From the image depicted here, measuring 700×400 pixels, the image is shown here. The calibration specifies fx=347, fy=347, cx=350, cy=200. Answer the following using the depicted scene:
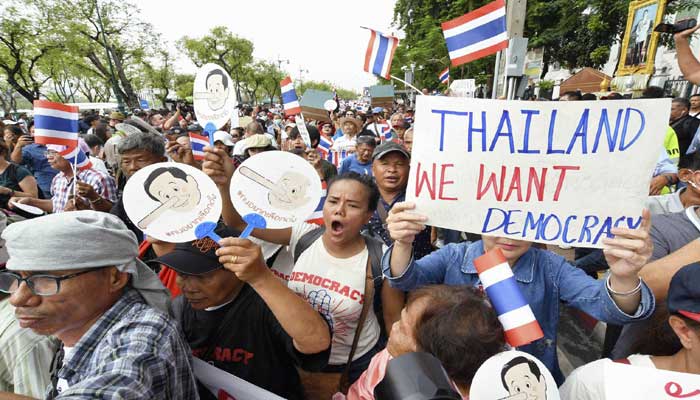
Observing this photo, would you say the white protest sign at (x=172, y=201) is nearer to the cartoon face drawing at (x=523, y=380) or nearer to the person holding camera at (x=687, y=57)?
the cartoon face drawing at (x=523, y=380)

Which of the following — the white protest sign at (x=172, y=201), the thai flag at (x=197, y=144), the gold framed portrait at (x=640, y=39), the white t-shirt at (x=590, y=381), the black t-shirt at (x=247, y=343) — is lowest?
the black t-shirt at (x=247, y=343)

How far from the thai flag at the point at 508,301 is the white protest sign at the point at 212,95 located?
1.95m

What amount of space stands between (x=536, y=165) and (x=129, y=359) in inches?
62.6

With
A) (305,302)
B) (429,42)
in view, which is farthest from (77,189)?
(429,42)

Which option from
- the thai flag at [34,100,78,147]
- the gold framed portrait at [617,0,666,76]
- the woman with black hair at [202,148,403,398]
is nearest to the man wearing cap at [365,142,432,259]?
the woman with black hair at [202,148,403,398]

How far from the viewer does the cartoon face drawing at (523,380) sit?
85 cm

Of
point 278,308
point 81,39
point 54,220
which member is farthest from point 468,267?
point 81,39

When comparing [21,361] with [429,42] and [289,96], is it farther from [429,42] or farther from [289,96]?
[429,42]

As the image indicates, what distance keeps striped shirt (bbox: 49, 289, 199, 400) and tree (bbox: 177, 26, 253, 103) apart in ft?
135

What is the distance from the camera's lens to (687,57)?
296 centimetres

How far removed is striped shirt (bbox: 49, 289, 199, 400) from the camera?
105 cm

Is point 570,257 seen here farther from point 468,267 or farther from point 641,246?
point 641,246

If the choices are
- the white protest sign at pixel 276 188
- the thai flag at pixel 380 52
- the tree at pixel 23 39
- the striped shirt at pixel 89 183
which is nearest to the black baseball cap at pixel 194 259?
the white protest sign at pixel 276 188

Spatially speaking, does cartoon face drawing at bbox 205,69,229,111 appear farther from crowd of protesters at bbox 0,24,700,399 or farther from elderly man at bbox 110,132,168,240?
elderly man at bbox 110,132,168,240
